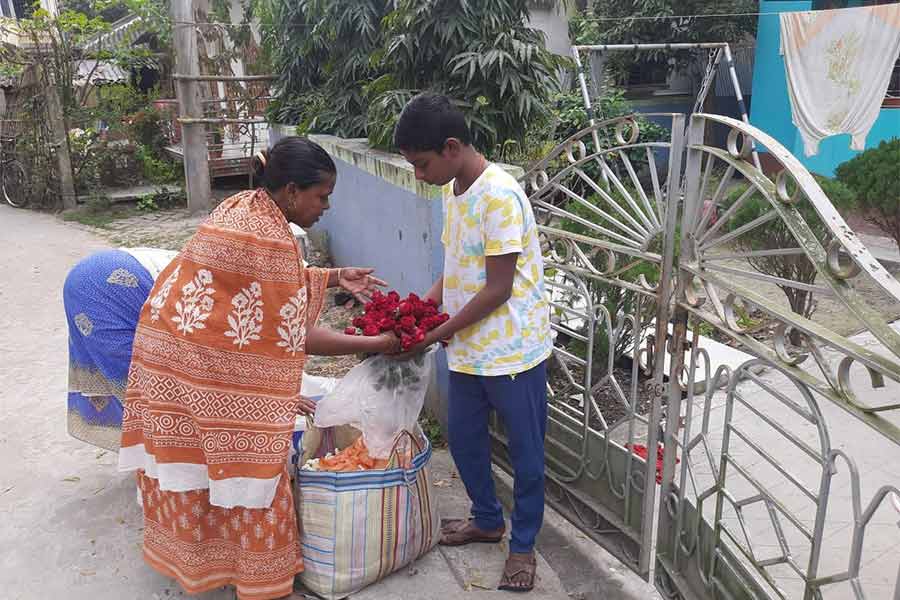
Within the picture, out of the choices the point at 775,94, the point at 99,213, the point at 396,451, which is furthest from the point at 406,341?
the point at 775,94

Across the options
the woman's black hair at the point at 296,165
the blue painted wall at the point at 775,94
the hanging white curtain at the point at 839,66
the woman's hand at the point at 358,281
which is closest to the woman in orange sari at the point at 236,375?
the woman's black hair at the point at 296,165

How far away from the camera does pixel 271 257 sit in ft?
7.22

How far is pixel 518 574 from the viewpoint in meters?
2.58

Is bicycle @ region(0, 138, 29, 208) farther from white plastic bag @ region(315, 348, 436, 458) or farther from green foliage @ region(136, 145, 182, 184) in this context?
white plastic bag @ region(315, 348, 436, 458)

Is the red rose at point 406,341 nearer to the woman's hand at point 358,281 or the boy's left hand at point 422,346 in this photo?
the boy's left hand at point 422,346

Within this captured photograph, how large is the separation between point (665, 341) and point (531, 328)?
438 millimetres

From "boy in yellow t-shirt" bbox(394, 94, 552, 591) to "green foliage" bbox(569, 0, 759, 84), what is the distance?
1121 centimetres

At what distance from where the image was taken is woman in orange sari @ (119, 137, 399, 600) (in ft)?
7.23

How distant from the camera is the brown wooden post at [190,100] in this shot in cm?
909

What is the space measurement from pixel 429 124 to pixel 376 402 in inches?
37.4

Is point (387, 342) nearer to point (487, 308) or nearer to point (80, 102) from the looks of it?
point (487, 308)

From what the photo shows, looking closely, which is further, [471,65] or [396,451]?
[471,65]

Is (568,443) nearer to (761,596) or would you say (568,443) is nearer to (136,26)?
(761,596)

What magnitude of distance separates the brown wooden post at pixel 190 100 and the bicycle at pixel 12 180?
337 centimetres
